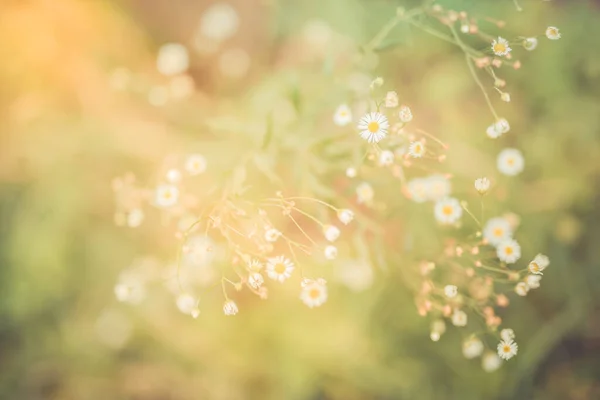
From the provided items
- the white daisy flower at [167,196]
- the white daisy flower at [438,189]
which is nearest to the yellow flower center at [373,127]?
the white daisy flower at [438,189]

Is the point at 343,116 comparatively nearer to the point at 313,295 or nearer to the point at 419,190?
the point at 419,190

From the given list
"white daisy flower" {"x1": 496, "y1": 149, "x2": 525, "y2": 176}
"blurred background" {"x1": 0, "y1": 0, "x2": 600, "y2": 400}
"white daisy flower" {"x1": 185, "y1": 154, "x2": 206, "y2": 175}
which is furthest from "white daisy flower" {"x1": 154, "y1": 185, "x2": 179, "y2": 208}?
"white daisy flower" {"x1": 496, "y1": 149, "x2": 525, "y2": 176}

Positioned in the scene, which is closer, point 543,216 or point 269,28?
point 543,216

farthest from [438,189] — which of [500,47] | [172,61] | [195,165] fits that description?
[172,61]

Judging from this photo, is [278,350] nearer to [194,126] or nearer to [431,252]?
[431,252]

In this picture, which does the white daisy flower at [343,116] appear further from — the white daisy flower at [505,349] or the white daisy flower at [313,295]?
the white daisy flower at [505,349]

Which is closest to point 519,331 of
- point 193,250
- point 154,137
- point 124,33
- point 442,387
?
point 442,387
